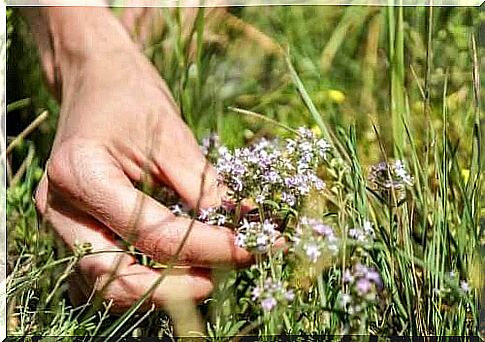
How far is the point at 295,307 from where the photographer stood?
84cm

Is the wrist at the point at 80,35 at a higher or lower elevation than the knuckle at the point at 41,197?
higher

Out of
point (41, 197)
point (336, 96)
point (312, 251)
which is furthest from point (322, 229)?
point (41, 197)

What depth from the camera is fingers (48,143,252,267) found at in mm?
847

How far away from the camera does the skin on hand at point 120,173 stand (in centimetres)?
85

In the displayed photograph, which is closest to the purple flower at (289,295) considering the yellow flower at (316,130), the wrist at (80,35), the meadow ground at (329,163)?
the meadow ground at (329,163)

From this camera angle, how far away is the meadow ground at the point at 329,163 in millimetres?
841

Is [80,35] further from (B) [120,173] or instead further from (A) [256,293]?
(A) [256,293]

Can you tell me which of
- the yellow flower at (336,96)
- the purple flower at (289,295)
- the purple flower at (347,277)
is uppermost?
the yellow flower at (336,96)

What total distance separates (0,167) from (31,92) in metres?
0.07

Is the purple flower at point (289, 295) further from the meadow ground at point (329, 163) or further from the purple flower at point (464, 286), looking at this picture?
the purple flower at point (464, 286)

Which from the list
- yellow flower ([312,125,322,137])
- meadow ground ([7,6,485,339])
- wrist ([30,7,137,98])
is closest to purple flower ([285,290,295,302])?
meadow ground ([7,6,485,339])

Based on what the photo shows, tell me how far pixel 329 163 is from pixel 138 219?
0.52ft

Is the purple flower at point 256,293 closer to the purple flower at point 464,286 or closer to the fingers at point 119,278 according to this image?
the fingers at point 119,278

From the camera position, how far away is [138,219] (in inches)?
33.6
